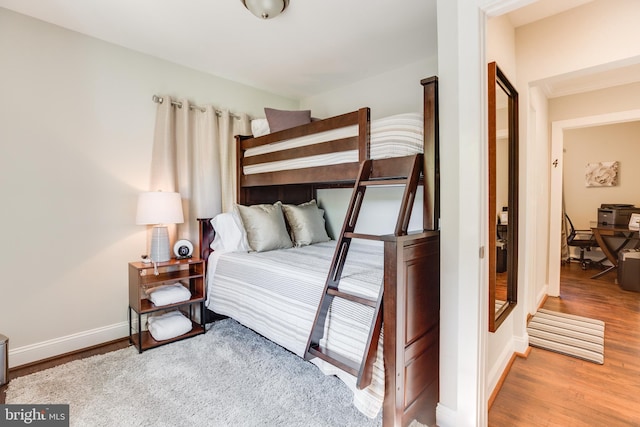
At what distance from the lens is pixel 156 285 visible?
104 inches

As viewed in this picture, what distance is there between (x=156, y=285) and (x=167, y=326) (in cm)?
38

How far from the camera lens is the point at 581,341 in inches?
97.7

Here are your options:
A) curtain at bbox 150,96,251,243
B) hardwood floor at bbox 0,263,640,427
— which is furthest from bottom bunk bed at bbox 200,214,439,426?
curtain at bbox 150,96,251,243

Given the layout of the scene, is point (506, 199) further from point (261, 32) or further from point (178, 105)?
point (178, 105)

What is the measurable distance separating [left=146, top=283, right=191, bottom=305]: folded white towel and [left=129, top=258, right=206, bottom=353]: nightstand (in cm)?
3

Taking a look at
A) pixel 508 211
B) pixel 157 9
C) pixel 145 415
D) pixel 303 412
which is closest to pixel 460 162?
pixel 508 211

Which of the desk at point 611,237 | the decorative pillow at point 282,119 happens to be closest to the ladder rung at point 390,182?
the decorative pillow at point 282,119

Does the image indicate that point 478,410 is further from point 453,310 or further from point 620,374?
point 620,374

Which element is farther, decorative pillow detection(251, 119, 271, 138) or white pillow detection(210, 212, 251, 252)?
decorative pillow detection(251, 119, 271, 138)

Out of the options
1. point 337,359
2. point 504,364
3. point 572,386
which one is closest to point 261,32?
point 337,359

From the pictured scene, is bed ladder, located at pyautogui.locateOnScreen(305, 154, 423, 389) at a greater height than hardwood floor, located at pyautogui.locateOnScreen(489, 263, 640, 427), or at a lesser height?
greater

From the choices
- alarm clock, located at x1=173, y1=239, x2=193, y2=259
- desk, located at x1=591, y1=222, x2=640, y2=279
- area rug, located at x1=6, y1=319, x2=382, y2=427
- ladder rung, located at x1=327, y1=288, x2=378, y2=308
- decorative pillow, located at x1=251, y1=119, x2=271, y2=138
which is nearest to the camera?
ladder rung, located at x1=327, y1=288, x2=378, y2=308

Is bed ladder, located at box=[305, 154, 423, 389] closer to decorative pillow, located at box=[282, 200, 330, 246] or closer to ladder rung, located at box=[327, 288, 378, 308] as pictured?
ladder rung, located at box=[327, 288, 378, 308]

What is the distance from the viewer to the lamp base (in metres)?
2.56
